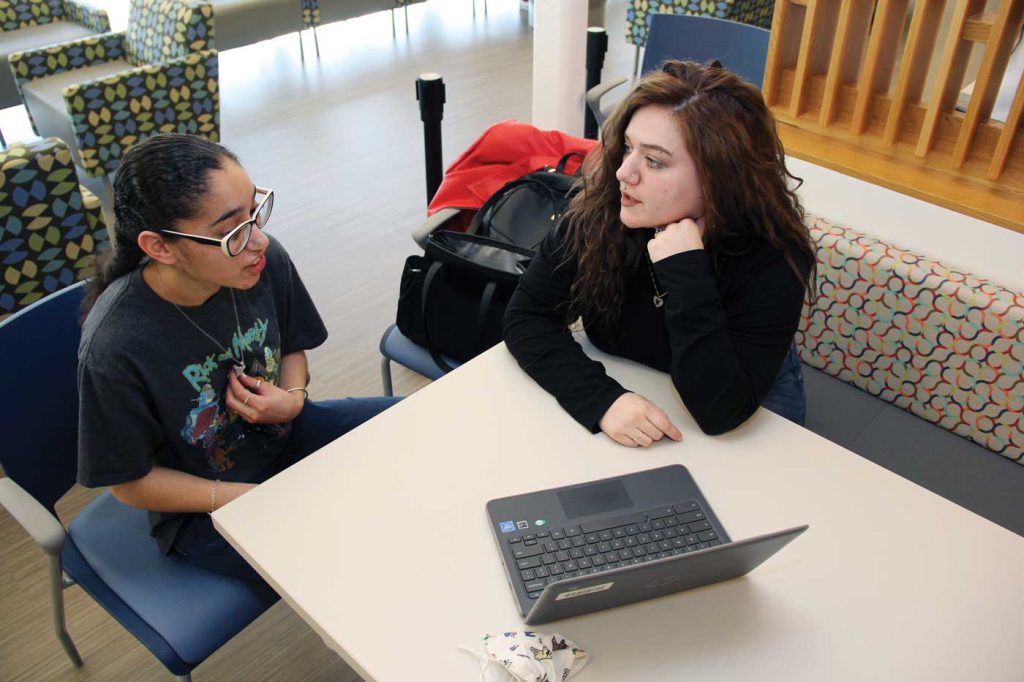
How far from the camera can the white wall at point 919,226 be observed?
1859 mm

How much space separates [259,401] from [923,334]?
1.45 m

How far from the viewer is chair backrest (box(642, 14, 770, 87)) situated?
2.87 meters

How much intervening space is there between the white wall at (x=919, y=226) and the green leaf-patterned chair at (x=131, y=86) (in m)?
3.08

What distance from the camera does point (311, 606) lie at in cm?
119

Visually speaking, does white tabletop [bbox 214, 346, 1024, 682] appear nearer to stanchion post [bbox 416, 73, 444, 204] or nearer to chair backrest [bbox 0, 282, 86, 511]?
chair backrest [bbox 0, 282, 86, 511]

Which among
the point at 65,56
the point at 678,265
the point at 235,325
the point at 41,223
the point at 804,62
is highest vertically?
the point at 804,62

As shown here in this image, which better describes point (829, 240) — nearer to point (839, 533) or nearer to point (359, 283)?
point (839, 533)

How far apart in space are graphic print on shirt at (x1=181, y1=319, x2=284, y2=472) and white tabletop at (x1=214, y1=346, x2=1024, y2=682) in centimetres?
27

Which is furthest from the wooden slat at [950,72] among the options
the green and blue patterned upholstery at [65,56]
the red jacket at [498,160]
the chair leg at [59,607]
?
the green and blue patterned upholstery at [65,56]

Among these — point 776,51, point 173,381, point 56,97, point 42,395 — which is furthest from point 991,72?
point 56,97

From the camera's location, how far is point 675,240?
1.54 m

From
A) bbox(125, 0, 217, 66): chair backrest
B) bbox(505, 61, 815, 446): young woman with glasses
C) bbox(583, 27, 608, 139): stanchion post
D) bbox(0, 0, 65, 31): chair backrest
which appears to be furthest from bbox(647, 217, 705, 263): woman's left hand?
bbox(0, 0, 65, 31): chair backrest

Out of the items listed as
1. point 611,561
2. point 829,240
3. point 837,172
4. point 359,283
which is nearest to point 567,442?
point 611,561

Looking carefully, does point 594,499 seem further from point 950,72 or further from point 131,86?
point 131,86
